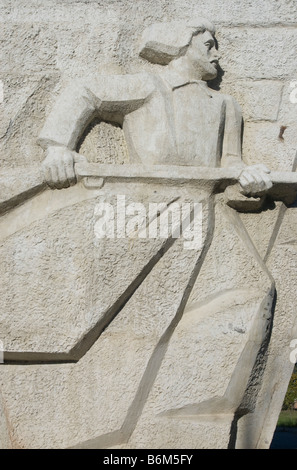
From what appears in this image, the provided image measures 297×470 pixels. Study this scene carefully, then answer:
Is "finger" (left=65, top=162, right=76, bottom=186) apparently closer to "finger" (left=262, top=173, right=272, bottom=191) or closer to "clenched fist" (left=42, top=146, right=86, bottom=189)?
"clenched fist" (left=42, top=146, right=86, bottom=189)

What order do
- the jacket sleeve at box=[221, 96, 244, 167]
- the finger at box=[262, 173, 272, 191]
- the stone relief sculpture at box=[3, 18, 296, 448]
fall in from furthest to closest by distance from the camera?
the jacket sleeve at box=[221, 96, 244, 167] → the finger at box=[262, 173, 272, 191] → the stone relief sculpture at box=[3, 18, 296, 448]

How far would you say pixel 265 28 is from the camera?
3512 millimetres

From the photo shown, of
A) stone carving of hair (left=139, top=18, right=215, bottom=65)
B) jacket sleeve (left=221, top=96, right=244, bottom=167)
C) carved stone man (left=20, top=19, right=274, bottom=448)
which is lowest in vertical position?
carved stone man (left=20, top=19, right=274, bottom=448)

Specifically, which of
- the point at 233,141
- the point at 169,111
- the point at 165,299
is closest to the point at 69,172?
the point at 169,111

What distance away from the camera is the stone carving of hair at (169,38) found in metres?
3.36

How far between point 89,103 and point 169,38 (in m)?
0.47

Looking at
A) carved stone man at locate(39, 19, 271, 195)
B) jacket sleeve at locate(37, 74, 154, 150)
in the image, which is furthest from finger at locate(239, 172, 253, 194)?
jacket sleeve at locate(37, 74, 154, 150)

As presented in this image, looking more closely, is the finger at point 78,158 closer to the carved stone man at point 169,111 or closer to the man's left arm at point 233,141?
the carved stone man at point 169,111

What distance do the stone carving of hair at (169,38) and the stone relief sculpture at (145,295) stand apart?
215 mm

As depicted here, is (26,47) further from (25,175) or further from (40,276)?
(40,276)

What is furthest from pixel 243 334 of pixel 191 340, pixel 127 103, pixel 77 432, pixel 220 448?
→ pixel 127 103

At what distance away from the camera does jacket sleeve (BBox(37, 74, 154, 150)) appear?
320 cm

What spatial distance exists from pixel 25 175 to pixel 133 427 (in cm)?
110

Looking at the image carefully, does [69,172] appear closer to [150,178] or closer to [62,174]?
[62,174]
